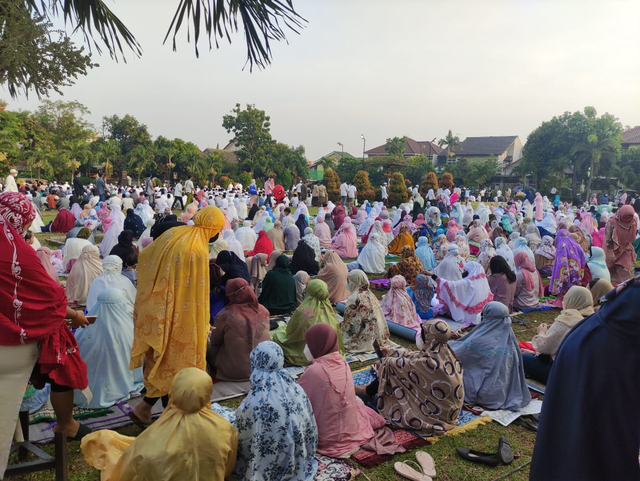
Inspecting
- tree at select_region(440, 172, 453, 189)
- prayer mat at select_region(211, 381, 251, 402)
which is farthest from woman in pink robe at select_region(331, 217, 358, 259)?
tree at select_region(440, 172, 453, 189)

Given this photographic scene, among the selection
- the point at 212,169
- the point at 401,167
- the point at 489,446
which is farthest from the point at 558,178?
the point at 489,446

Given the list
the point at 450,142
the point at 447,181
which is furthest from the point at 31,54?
the point at 450,142

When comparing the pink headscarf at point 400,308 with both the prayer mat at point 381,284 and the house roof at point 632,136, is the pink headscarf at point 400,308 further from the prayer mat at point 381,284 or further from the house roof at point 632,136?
the house roof at point 632,136

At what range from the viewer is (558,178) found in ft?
110

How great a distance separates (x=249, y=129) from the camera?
36.6 meters

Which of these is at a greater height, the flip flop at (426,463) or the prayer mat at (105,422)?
the prayer mat at (105,422)

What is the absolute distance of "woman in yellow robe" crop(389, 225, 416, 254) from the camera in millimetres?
10398

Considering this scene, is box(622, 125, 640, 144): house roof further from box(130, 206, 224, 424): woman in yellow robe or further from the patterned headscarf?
the patterned headscarf

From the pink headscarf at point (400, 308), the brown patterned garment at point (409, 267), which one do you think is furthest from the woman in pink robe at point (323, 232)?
the pink headscarf at point (400, 308)

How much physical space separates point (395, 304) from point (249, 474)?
3600mm

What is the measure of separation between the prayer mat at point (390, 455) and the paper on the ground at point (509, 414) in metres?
0.75

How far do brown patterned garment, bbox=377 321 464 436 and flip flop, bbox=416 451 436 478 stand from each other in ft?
1.10

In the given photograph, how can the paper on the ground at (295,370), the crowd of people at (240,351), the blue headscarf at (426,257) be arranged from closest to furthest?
the crowd of people at (240,351) < the paper on the ground at (295,370) < the blue headscarf at (426,257)

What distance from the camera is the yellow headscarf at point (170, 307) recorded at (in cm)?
313
